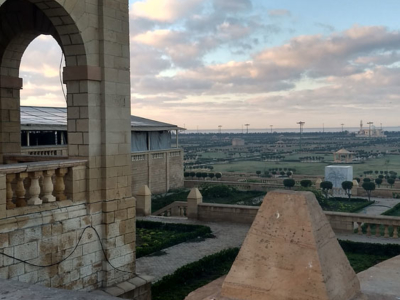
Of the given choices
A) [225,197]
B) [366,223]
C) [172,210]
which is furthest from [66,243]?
[225,197]

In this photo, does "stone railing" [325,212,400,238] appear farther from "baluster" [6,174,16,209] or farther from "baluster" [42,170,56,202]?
"baluster" [6,174,16,209]

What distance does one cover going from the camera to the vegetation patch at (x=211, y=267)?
12334 millimetres

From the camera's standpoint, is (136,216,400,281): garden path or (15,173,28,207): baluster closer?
(15,173,28,207): baluster

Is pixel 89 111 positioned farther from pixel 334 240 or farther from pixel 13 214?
pixel 334 240

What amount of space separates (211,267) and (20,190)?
859 cm

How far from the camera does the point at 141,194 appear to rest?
23.8 m

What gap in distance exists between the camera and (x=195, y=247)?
1734 cm

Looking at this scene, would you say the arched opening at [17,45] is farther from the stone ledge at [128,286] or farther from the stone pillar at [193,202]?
the stone pillar at [193,202]

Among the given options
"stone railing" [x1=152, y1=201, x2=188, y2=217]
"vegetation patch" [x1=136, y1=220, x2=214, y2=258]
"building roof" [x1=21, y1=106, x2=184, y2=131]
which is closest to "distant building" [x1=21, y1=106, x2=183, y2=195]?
"building roof" [x1=21, y1=106, x2=184, y2=131]

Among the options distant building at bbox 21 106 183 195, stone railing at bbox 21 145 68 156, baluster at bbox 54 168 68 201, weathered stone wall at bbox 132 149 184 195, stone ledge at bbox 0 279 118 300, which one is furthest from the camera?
weathered stone wall at bbox 132 149 184 195

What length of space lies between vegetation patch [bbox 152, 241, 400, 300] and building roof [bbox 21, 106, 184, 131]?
13.1 meters

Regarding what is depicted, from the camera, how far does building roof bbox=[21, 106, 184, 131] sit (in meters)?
24.1

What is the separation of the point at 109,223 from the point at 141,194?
49.8 feet

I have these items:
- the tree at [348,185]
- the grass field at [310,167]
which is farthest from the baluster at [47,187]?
the grass field at [310,167]
